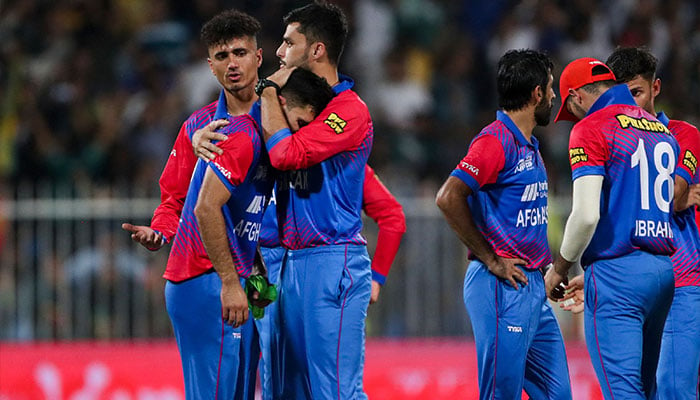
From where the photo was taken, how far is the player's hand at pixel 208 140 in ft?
18.6

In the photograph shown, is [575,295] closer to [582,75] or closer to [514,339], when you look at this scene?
[514,339]

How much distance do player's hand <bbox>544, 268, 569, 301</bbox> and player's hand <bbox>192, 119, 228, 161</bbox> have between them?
2.04 m

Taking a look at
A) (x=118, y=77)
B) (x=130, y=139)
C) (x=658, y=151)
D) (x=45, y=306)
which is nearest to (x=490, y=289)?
(x=658, y=151)

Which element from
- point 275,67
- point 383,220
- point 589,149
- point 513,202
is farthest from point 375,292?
point 275,67

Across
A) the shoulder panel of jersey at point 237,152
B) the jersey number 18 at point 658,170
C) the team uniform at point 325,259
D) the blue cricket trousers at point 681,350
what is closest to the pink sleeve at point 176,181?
the team uniform at point 325,259

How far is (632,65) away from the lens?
6742mm

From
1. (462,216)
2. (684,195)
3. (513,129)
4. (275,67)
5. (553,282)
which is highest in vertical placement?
(275,67)

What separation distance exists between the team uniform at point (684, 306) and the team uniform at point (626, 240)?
0.39 m

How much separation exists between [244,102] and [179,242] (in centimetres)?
103

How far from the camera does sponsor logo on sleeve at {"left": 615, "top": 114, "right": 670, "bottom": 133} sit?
6.07 meters

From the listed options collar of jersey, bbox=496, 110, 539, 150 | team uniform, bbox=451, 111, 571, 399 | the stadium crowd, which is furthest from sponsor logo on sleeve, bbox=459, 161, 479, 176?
the stadium crowd

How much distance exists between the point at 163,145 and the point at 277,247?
5.56 metres

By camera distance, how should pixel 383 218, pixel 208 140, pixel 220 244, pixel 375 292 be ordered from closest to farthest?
pixel 220 244
pixel 208 140
pixel 375 292
pixel 383 218

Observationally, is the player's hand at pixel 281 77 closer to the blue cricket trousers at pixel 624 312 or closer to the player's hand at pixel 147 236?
the player's hand at pixel 147 236
